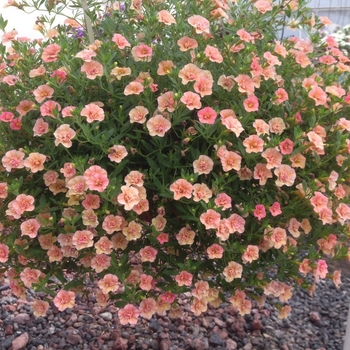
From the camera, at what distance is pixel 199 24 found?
157cm

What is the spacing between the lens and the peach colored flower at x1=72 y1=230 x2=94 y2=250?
143 centimetres

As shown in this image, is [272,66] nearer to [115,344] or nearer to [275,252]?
[275,252]

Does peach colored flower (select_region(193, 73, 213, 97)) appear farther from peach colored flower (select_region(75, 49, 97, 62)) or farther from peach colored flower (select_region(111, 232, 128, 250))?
peach colored flower (select_region(111, 232, 128, 250))

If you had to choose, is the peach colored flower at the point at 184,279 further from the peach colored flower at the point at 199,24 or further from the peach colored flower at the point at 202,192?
the peach colored flower at the point at 199,24

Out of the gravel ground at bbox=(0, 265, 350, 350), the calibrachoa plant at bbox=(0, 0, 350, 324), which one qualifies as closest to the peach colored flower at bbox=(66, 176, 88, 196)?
the calibrachoa plant at bbox=(0, 0, 350, 324)

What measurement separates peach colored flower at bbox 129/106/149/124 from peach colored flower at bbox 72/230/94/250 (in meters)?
0.33

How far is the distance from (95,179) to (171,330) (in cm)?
116

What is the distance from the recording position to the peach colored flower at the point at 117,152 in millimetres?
1449

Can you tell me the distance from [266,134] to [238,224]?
0.29 m

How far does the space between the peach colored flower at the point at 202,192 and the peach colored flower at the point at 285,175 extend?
0.66ft

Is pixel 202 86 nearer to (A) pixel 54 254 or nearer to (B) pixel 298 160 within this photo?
(B) pixel 298 160

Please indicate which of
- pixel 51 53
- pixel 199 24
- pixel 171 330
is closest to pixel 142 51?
pixel 199 24

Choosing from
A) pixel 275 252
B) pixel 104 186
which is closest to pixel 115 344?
pixel 275 252

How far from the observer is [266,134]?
1580 millimetres
